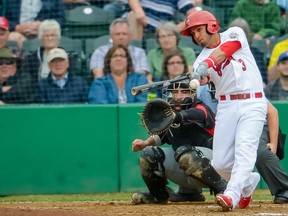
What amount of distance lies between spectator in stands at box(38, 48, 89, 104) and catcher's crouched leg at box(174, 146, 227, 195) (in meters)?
4.05

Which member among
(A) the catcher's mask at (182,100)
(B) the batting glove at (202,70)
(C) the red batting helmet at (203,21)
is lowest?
(A) the catcher's mask at (182,100)

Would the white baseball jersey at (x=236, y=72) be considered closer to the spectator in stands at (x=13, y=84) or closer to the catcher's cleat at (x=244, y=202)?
the catcher's cleat at (x=244, y=202)

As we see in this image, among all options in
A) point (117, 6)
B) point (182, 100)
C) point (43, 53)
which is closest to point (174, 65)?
point (117, 6)

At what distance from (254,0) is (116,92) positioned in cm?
260

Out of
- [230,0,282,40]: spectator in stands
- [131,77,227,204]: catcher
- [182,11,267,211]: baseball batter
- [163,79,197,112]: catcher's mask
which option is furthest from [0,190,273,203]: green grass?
[230,0,282,40]: spectator in stands

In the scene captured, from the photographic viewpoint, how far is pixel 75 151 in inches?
416

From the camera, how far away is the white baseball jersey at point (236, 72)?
7234 millimetres

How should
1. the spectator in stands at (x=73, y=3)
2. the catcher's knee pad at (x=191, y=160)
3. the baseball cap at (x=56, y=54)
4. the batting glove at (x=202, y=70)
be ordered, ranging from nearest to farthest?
1. the batting glove at (x=202, y=70)
2. the catcher's knee pad at (x=191, y=160)
3. the baseball cap at (x=56, y=54)
4. the spectator in stands at (x=73, y=3)

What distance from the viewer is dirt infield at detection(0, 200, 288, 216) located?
21.1ft

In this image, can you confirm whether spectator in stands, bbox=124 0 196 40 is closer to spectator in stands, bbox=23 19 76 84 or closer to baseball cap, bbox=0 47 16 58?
spectator in stands, bbox=23 19 76 84

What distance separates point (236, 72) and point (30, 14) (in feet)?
19.1

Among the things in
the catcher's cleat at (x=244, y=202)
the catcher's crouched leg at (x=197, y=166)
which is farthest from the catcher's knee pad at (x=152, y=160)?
the catcher's cleat at (x=244, y=202)

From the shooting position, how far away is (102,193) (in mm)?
10477

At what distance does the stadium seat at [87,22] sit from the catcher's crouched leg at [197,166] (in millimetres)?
4977
